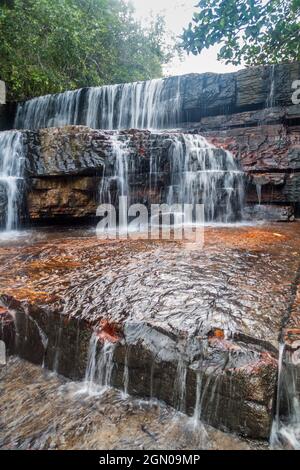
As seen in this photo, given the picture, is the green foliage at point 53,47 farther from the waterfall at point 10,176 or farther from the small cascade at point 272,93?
the small cascade at point 272,93

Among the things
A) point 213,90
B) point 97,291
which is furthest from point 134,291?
point 213,90

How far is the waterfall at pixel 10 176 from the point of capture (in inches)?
207

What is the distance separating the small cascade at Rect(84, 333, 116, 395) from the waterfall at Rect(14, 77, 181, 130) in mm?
7684

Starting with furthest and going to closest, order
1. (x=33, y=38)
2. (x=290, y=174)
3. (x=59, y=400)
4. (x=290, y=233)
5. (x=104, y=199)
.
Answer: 1. (x=33, y=38)
2. (x=290, y=174)
3. (x=104, y=199)
4. (x=290, y=233)
5. (x=59, y=400)

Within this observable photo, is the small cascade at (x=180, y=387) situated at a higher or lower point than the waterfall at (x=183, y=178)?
lower

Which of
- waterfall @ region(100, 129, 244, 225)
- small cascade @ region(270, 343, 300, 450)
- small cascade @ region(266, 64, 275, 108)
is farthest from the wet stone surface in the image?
small cascade @ region(266, 64, 275, 108)

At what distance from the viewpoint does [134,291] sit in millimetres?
2291

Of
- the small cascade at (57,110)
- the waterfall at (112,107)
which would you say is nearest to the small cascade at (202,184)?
the waterfall at (112,107)

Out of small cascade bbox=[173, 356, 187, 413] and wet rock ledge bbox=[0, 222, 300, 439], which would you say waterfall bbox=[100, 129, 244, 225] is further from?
small cascade bbox=[173, 356, 187, 413]

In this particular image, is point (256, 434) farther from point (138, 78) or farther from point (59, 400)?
point (138, 78)

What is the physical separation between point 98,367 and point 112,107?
8.55 metres

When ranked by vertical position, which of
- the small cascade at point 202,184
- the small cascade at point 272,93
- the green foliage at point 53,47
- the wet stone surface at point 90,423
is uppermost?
the green foliage at point 53,47

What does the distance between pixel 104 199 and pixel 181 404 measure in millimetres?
4149

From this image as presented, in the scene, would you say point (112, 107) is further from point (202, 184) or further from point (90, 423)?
point (90, 423)
